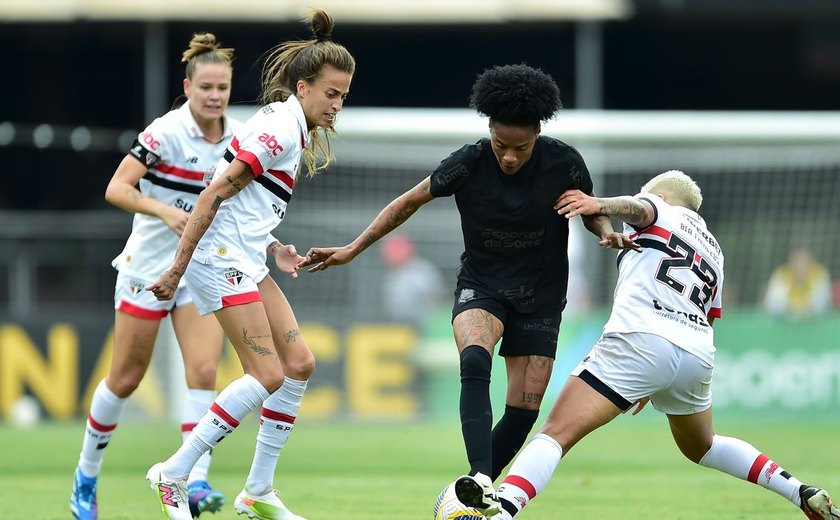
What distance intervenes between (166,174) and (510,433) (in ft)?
8.98

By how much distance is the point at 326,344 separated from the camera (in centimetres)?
1750

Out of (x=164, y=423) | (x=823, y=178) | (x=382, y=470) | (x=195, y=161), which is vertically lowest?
(x=164, y=423)

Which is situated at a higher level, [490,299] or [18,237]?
[490,299]

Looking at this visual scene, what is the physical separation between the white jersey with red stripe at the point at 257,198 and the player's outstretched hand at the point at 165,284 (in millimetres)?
301

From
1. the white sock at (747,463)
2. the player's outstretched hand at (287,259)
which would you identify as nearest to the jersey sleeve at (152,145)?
the player's outstretched hand at (287,259)

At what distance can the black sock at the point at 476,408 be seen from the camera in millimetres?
6637

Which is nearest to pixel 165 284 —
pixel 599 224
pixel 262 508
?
pixel 262 508

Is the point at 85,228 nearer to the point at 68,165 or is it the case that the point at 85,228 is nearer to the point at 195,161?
the point at 68,165

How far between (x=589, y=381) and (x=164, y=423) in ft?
38.2

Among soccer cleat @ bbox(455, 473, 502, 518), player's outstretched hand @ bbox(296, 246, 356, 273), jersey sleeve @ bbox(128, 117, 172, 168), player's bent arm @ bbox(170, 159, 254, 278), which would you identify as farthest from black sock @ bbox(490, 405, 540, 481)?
jersey sleeve @ bbox(128, 117, 172, 168)

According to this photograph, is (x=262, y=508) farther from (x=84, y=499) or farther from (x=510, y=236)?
(x=510, y=236)

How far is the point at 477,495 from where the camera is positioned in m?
6.21

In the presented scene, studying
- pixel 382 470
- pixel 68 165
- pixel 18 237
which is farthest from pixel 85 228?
pixel 382 470

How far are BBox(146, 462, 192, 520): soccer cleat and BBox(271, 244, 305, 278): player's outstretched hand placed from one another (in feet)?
4.17
